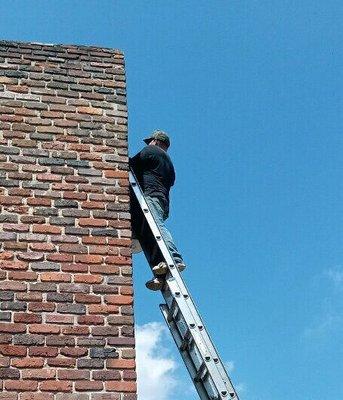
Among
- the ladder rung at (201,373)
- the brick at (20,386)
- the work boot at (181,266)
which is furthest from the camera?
the work boot at (181,266)

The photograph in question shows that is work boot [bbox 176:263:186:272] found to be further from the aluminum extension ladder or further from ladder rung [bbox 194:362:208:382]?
ladder rung [bbox 194:362:208:382]

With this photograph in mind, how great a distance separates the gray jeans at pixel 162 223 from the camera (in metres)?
5.78

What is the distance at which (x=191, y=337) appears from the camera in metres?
5.20

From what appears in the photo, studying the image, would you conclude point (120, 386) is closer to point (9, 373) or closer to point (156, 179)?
point (9, 373)

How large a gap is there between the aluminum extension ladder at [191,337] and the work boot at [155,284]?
49 mm

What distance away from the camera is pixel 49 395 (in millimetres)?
4652

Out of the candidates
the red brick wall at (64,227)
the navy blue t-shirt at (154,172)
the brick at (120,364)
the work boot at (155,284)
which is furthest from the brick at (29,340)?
the navy blue t-shirt at (154,172)

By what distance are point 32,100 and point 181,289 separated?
2256 millimetres

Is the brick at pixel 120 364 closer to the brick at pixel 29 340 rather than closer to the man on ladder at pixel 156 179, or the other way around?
the brick at pixel 29 340

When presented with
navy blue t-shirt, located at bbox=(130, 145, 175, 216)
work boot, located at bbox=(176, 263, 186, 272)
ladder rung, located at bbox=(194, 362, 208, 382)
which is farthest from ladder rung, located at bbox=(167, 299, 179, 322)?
navy blue t-shirt, located at bbox=(130, 145, 175, 216)

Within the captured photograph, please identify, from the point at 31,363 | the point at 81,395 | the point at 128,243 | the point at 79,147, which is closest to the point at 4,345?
the point at 31,363

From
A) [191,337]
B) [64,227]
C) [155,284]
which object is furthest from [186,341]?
[64,227]

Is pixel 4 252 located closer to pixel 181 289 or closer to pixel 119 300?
pixel 119 300

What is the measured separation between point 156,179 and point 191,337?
1.77m
